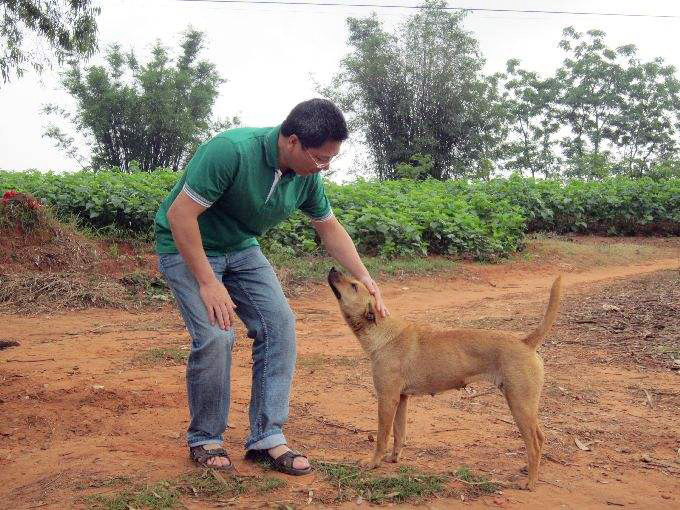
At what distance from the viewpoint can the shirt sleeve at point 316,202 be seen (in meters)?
4.36

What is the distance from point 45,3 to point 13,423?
8612mm

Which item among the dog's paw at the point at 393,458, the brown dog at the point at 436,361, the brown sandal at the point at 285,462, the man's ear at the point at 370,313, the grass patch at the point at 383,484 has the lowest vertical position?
the dog's paw at the point at 393,458

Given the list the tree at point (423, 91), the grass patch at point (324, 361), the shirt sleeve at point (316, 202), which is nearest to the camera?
the shirt sleeve at point (316, 202)

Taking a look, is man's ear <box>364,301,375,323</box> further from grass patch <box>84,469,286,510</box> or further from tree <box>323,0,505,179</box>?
tree <box>323,0,505,179</box>

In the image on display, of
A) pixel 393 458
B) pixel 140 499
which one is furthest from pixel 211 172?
pixel 393 458

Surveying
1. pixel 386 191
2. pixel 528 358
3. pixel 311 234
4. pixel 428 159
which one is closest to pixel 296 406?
pixel 528 358

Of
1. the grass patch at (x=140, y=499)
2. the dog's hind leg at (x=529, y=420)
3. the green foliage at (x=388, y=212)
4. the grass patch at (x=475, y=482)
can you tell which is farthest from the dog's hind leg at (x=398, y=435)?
the green foliage at (x=388, y=212)

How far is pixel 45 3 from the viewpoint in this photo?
11.7 metres

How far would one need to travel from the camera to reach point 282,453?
415 cm

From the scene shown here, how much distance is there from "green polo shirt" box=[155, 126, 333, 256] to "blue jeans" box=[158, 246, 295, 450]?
0.44ft

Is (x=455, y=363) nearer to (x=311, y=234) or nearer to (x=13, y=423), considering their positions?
(x=13, y=423)

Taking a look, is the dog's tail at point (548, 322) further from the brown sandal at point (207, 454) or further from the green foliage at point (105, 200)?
the green foliage at point (105, 200)

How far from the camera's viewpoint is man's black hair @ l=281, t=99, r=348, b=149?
3.76 meters

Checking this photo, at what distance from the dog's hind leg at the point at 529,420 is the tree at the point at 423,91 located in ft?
99.6
